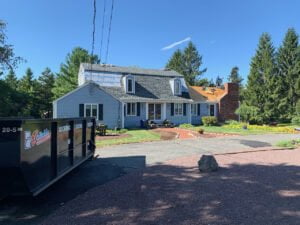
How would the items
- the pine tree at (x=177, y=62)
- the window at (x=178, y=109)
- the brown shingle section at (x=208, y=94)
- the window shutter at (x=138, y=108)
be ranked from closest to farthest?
the window shutter at (x=138, y=108)
the window at (x=178, y=109)
the brown shingle section at (x=208, y=94)
the pine tree at (x=177, y=62)

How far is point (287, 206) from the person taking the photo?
473 centimetres

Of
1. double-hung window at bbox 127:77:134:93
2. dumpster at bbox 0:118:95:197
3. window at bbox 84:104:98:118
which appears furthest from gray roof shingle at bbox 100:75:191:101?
dumpster at bbox 0:118:95:197

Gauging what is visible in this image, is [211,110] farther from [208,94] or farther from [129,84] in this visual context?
[129,84]

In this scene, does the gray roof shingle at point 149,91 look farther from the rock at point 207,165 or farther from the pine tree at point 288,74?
the rock at point 207,165

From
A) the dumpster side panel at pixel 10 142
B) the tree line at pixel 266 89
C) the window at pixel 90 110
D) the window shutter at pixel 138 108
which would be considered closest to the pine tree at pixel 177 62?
the tree line at pixel 266 89

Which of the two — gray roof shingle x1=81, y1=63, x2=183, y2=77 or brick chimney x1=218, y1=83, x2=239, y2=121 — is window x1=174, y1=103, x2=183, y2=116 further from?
brick chimney x1=218, y1=83, x2=239, y2=121

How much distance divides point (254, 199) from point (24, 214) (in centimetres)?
427

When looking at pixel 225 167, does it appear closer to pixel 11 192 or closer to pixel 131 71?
pixel 11 192

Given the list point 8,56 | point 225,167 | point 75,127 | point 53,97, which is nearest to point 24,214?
point 75,127

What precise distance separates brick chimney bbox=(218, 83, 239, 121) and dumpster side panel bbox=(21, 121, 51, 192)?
2906 centimetres

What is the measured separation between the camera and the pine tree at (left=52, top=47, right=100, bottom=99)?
4603 centimetres

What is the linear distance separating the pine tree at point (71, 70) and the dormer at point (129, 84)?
21208 mm

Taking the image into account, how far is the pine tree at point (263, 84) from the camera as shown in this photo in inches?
1262

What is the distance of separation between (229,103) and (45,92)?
103 feet
